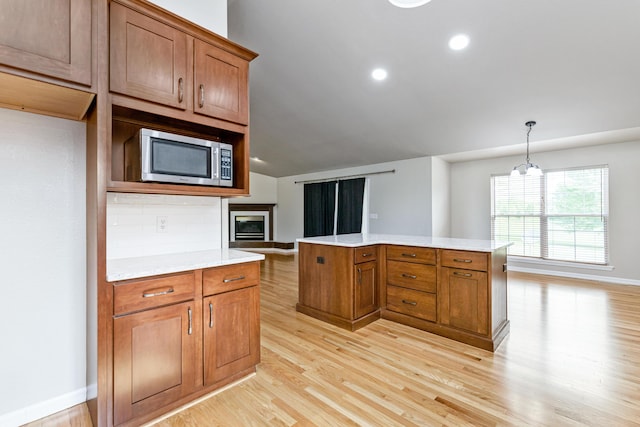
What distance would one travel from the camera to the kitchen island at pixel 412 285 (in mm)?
2641

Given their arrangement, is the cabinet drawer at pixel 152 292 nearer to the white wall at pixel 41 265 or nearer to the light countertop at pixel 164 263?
the light countertop at pixel 164 263

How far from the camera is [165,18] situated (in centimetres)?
182

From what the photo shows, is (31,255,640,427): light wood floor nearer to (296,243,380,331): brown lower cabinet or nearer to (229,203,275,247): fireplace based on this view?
(296,243,380,331): brown lower cabinet

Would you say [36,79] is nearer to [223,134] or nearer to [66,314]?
[223,134]

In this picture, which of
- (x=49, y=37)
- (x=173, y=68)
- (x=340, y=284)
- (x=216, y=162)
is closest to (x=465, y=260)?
(x=340, y=284)

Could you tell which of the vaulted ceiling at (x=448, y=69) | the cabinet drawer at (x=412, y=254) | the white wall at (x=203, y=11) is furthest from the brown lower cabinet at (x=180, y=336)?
the vaulted ceiling at (x=448, y=69)

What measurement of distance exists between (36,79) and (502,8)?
330 centimetres

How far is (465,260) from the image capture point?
107 inches

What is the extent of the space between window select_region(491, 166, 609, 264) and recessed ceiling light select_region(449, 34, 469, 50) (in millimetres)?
3790

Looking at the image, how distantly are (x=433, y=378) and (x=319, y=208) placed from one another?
589 cm

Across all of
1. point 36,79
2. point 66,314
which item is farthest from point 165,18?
point 66,314

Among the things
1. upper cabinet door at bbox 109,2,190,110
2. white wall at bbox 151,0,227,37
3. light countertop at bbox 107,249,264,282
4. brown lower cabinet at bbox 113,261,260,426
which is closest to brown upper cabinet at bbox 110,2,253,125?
upper cabinet door at bbox 109,2,190,110

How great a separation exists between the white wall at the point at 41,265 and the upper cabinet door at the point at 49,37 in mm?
532

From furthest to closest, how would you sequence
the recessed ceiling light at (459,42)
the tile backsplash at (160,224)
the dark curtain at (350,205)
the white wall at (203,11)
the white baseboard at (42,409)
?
the dark curtain at (350,205) < the recessed ceiling light at (459,42) < the white wall at (203,11) < the tile backsplash at (160,224) < the white baseboard at (42,409)
